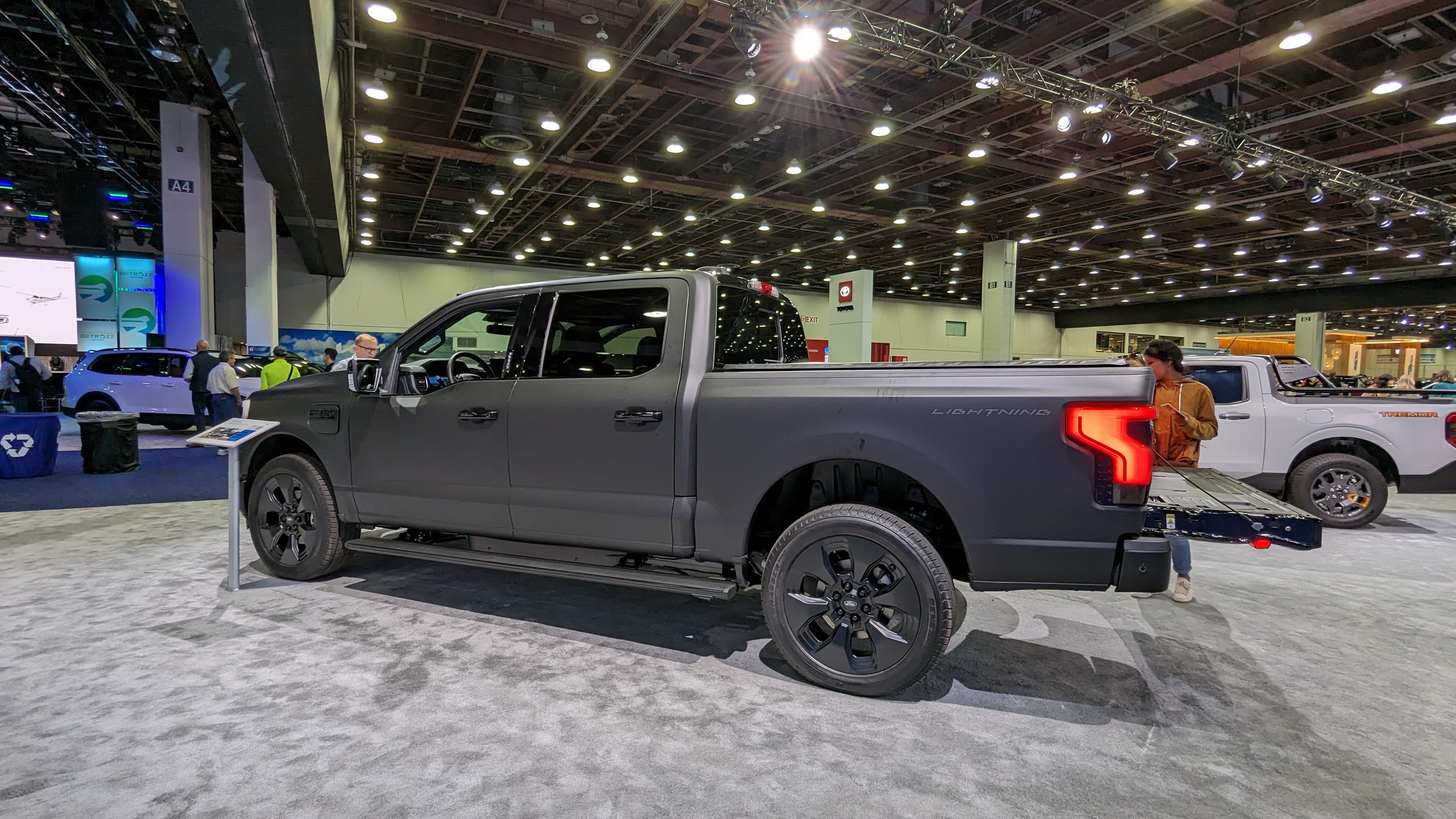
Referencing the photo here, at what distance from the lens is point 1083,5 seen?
7.97 m

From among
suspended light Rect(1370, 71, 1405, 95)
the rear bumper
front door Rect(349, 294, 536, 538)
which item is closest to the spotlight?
suspended light Rect(1370, 71, 1405, 95)

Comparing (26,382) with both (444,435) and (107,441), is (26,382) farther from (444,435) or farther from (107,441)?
(444,435)

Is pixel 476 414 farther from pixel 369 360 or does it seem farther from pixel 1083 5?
pixel 1083 5

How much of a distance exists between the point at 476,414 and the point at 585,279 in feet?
3.05

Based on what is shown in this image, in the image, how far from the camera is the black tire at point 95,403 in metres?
12.0

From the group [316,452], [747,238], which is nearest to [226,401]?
[316,452]

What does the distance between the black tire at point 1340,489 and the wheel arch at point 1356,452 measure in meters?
0.05

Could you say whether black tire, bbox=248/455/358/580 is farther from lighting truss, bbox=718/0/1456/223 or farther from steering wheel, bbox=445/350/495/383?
lighting truss, bbox=718/0/1456/223

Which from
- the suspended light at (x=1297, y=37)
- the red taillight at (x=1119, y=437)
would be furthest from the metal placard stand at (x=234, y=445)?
the suspended light at (x=1297, y=37)

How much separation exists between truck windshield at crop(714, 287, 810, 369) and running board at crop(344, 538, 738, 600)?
1.01 meters

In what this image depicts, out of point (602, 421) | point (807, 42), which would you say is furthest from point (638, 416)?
point (807, 42)

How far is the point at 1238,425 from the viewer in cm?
646

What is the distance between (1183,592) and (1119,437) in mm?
2383

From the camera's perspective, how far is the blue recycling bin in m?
7.60
